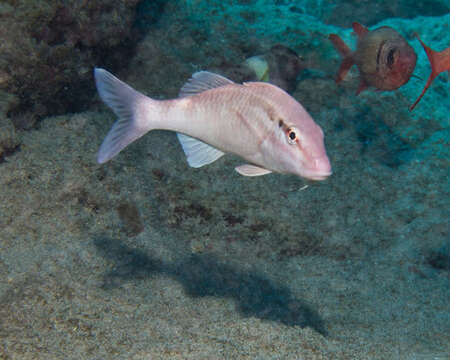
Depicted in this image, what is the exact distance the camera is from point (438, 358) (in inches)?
89.4

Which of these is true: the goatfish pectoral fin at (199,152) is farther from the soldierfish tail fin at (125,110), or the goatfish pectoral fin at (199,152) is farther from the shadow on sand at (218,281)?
the shadow on sand at (218,281)

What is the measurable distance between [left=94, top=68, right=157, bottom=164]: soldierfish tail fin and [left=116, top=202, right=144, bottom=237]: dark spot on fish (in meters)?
1.73

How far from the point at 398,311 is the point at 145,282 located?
2559 millimetres

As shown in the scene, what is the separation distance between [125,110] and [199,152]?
540 mm

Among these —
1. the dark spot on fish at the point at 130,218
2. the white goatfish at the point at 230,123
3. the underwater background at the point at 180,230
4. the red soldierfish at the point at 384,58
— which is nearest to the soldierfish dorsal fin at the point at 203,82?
the white goatfish at the point at 230,123

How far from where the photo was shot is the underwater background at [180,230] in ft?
7.75

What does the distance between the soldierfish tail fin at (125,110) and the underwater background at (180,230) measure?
1.42 metres

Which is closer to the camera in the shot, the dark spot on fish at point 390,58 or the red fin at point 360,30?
the dark spot on fish at point 390,58

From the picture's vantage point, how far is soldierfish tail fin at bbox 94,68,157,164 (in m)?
1.91

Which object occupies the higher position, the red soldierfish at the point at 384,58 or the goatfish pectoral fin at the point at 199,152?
the red soldierfish at the point at 384,58

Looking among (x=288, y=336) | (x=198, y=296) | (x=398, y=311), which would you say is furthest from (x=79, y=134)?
(x=398, y=311)

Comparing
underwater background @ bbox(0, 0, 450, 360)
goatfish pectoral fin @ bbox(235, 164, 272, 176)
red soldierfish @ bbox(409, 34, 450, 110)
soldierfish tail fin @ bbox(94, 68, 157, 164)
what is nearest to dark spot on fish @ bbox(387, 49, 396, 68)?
red soldierfish @ bbox(409, 34, 450, 110)

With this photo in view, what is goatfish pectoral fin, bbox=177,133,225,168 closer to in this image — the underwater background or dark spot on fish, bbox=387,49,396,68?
the underwater background

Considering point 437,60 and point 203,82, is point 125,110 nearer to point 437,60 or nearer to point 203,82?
point 203,82
